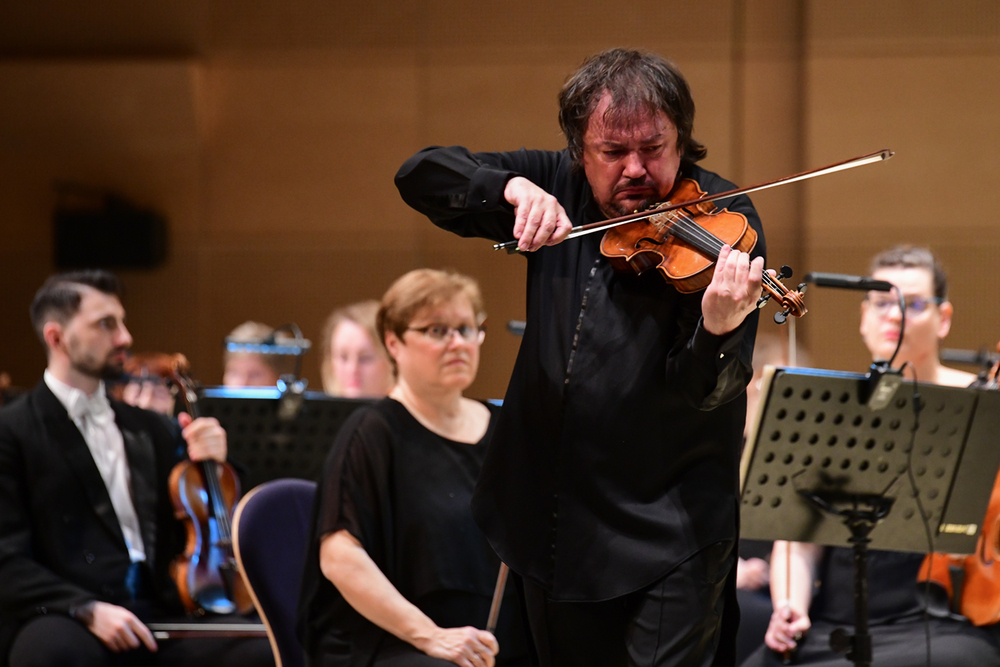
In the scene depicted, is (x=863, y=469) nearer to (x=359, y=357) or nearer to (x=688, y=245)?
(x=688, y=245)

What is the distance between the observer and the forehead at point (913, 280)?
2668mm

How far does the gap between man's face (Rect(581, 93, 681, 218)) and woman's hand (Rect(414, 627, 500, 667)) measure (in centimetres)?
99

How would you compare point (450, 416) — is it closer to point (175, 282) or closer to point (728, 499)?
point (728, 499)

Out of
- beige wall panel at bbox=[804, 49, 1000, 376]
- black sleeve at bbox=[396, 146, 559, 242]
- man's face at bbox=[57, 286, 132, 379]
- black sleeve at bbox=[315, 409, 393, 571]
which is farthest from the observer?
beige wall panel at bbox=[804, 49, 1000, 376]

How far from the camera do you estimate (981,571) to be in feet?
7.56

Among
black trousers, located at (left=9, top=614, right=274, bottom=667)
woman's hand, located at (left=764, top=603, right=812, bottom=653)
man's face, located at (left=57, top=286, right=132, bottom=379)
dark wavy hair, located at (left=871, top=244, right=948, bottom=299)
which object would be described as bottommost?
black trousers, located at (left=9, top=614, right=274, bottom=667)

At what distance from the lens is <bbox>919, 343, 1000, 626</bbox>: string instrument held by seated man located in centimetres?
227

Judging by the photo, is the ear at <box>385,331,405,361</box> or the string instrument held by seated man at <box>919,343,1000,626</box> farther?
the ear at <box>385,331,405,361</box>

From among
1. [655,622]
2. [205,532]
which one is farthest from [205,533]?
[655,622]

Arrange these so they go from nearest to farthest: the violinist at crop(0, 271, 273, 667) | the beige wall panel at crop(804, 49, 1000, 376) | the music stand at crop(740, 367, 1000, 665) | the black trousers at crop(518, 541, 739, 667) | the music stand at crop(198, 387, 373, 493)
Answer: the black trousers at crop(518, 541, 739, 667) < the music stand at crop(740, 367, 1000, 665) < the violinist at crop(0, 271, 273, 667) < the music stand at crop(198, 387, 373, 493) < the beige wall panel at crop(804, 49, 1000, 376)

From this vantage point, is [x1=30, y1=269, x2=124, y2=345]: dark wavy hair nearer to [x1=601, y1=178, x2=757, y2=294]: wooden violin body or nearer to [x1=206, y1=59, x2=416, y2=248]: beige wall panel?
[x1=206, y1=59, x2=416, y2=248]: beige wall panel

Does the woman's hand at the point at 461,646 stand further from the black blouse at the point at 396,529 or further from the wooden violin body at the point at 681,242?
the wooden violin body at the point at 681,242

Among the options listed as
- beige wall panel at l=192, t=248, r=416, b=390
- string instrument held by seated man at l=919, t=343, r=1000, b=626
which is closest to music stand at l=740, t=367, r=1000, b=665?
string instrument held by seated man at l=919, t=343, r=1000, b=626

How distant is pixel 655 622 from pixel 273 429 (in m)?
1.75
